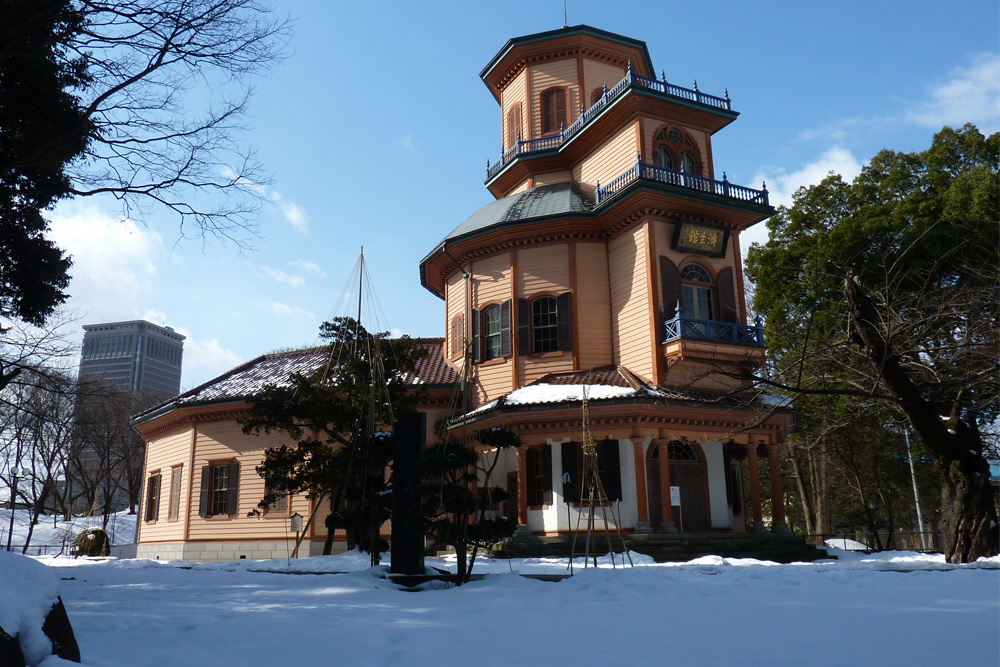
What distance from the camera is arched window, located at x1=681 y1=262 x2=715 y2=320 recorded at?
20094 millimetres

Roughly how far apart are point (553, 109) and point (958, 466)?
17.5m

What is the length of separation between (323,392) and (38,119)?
8.45 m

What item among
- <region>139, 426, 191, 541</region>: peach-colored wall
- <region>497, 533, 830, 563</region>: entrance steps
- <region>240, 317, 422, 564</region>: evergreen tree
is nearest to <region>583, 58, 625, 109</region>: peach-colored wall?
<region>240, 317, 422, 564</region>: evergreen tree

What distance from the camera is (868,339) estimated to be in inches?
444

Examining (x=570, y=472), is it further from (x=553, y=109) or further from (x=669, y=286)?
(x=553, y=109)

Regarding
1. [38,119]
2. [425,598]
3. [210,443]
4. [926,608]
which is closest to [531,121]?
[210,443]

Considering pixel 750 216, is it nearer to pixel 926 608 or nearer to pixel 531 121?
pixel 531 121

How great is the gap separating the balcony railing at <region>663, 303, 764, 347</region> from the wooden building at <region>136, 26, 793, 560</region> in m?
0.05

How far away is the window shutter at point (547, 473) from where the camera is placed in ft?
64.5

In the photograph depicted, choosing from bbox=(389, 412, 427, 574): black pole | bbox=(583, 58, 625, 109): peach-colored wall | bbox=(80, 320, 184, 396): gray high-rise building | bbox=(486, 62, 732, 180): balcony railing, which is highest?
bbox=(80, 320, 184, 396): gray high-rise building

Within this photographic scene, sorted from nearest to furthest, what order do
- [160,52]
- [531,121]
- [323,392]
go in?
[160,52]
[323,392]
[531,121]

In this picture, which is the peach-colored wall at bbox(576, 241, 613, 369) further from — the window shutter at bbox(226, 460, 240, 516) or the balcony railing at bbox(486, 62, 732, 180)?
the window shutter at bbox(226, 460, 240, 516)

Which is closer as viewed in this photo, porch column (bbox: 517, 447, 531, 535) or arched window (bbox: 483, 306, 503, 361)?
porch column (bbox: 517, 447, 531, 535)

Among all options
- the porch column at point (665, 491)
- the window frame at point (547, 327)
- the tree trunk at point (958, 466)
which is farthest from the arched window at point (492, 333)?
the tree trunk at point (958, 466)
